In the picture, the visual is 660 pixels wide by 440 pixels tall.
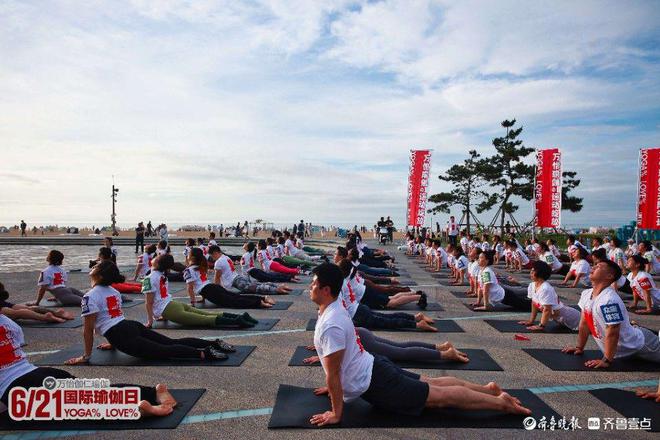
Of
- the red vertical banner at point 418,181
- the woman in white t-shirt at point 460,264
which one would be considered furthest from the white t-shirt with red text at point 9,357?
the red vertical banner at point 418,181

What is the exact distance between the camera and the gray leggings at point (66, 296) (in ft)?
25.0

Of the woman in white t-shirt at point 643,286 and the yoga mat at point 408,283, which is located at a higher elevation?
the woman in white t-shirt at point 643,286

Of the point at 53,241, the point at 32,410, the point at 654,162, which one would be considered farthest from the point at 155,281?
the point at 53,241

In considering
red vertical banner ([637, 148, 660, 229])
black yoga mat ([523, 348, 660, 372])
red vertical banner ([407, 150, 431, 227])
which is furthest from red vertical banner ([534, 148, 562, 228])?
black yoga mat ([523, 348, 660, 372])

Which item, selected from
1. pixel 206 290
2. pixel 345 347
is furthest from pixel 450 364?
pixel 206 290

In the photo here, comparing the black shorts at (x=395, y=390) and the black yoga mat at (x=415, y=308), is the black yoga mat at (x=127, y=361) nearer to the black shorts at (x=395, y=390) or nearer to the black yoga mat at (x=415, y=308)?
the black shorts at (x=395, y=390)

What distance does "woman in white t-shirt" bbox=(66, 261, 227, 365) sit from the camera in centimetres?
435

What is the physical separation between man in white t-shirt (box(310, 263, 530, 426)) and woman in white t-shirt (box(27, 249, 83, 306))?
20.1ft

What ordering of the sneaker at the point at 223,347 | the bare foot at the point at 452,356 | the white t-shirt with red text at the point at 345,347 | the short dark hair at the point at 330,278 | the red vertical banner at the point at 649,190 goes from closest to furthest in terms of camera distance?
the white t-shirt with red text at the point at 345,347
the short dark hair at the point at 330,278
the bare foot at the point at 452,356
the sneaker at the point at 223,347
the red vertical banner at the point at 649,190

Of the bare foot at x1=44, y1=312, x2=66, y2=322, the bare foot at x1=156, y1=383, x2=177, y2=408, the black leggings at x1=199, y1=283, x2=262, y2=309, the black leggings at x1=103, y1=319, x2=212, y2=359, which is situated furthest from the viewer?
the black leggings at x1=199, y1=283, x2=262, y2=309

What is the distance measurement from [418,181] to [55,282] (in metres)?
16.3

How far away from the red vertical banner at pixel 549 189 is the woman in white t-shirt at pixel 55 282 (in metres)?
16.2

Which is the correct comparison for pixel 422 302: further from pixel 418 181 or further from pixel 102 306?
pixel 418 181

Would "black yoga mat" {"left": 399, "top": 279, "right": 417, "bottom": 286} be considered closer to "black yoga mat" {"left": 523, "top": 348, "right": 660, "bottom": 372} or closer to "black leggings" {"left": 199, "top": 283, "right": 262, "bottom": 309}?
"black leggings" {"left": 199, "top": 283, "right": 262, "bottom": 309}
